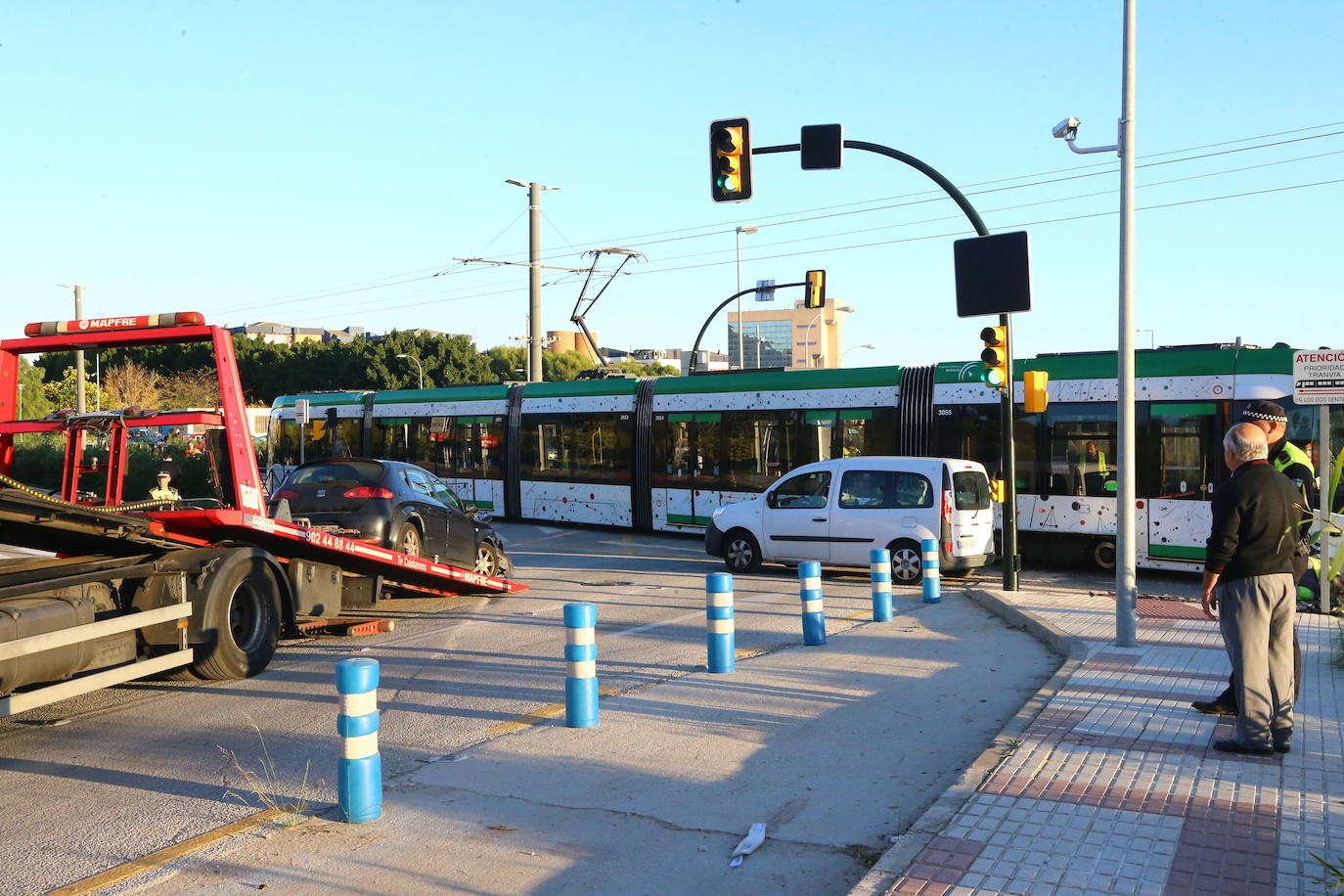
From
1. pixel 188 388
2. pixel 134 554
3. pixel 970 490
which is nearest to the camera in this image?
pixel 134 554

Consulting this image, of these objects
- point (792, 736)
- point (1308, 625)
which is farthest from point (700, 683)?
point (1308, 625)

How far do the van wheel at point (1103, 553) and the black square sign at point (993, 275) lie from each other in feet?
16.8

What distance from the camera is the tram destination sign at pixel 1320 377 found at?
1079cm

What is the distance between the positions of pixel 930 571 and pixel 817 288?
16.1 m

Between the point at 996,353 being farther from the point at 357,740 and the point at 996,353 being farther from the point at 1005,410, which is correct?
the point at 357,740

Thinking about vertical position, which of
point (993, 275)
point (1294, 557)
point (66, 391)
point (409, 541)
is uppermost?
point (66, 391)

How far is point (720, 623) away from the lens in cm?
905

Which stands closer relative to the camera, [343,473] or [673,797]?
[673,797]

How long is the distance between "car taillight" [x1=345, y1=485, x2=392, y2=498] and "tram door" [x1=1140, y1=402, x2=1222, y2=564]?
10.3m

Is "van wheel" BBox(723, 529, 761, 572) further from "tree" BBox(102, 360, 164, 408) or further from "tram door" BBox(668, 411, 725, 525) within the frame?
"tree" BBox(102, 360, 164, 408)

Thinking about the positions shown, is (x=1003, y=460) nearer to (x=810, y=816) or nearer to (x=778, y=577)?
(x=778, y=577)

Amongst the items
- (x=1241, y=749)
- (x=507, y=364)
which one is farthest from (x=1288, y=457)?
(x=507, y=364)

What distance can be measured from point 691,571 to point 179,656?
10.2m

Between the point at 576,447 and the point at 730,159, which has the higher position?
the point at 730,159
